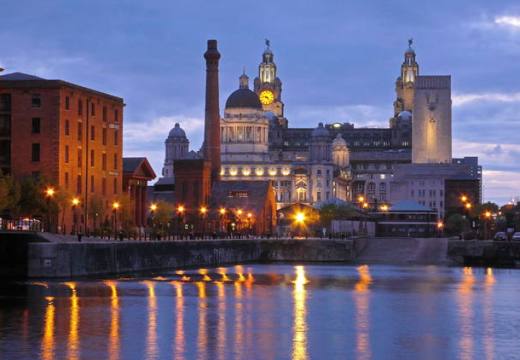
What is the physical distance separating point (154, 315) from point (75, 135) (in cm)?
6227

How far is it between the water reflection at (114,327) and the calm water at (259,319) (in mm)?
52

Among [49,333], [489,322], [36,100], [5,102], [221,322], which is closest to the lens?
[49,333]

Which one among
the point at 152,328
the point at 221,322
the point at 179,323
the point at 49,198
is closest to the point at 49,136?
the point at 49,198

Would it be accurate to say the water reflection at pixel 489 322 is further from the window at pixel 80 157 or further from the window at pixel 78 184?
the window at pixel 80 157

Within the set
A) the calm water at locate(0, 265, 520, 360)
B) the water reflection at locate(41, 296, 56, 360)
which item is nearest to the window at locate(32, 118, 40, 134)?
the calm water at locate(0, 265, 520, 360)

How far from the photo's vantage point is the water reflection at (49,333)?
175 ft

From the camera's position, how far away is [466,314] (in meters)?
73.4

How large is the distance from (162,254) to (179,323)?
52489 mm

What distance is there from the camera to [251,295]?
85.2 m

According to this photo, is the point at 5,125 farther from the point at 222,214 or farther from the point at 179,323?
the point at 222,214

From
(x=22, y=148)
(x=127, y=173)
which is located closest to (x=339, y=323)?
(x=22, y=148)

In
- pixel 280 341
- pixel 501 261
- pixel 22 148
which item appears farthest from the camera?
pixel 501 261

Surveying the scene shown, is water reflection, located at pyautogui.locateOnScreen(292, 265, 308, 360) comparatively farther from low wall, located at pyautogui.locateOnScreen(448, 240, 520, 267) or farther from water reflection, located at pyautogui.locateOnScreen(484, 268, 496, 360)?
low wall, located at pyautogui.locateOnScreen(448, 240, 520, 267)

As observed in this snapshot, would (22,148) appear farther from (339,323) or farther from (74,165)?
(339,323)
